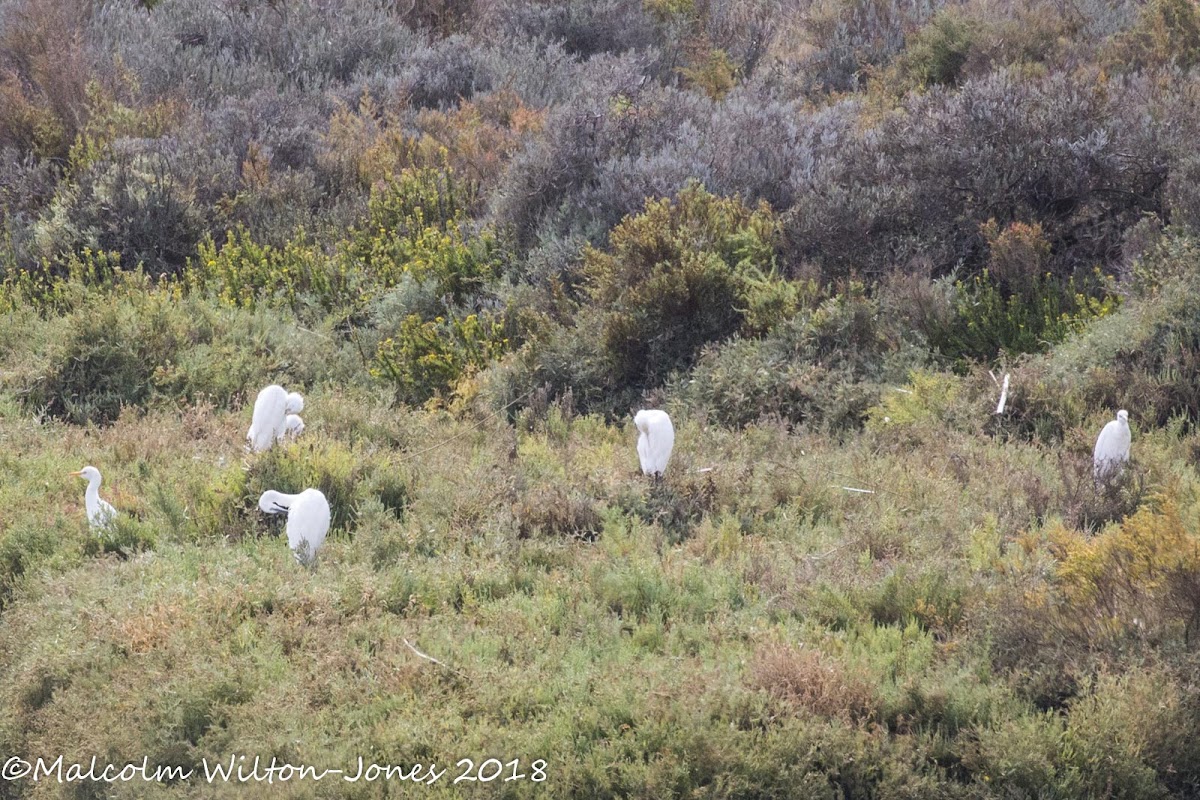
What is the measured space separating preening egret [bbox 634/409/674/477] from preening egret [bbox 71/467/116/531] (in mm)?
2912

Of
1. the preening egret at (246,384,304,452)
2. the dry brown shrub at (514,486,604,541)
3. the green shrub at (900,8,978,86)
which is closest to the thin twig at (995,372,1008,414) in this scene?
the dry brown shrub at (514,486,604,541)

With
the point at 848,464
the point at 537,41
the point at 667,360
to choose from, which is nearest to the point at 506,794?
the point at 848,464

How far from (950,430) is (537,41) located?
10092mm

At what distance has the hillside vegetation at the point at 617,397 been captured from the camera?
4855 millimetres

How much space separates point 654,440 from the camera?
6891mm

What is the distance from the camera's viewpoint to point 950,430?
7.63m

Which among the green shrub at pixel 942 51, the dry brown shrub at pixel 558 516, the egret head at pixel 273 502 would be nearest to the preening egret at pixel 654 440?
the dry brown shrub at pixel 558 516

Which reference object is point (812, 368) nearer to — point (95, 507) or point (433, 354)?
point (433, 354)

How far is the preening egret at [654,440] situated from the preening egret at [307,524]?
1.75 metres

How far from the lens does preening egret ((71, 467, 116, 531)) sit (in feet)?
22.1

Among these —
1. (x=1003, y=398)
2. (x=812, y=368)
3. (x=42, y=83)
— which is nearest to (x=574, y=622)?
(x=1003, y=398)

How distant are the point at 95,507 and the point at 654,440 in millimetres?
3061

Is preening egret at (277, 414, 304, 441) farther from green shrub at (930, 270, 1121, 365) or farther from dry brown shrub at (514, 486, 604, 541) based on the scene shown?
green shrub at (930, 270, 1121, 365)

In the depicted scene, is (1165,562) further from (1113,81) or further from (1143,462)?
(1113,81)
